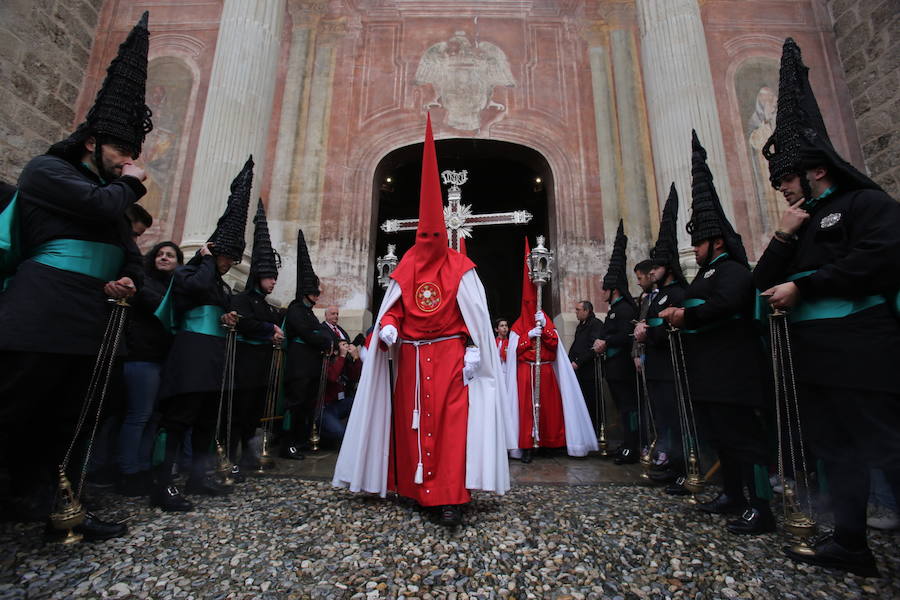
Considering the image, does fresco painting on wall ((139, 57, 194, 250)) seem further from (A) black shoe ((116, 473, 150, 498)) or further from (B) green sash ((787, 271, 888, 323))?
(B) green sash ((787, 271, 888, 323))

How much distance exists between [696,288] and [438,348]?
6.20 feet

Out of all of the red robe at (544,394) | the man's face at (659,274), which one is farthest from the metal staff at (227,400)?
the man's face at (659,274)

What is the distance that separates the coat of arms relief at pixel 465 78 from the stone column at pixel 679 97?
251 centimetres

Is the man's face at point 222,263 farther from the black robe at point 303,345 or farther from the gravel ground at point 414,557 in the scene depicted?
the gravel ground at point 414,557

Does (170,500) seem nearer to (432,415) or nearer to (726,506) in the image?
(432,415)

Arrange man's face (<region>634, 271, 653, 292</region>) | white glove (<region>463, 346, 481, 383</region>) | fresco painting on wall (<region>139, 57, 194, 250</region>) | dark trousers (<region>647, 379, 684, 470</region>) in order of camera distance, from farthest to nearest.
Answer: fresco painting on wall (<region>139, 57, 194, 250</region>) < man's face (<region>634, 271, 653, 292</region>) < dark trousers (<region>647, 379, 684, 470</region>) < white glove (<region>463, 346, 481, 383</region>)

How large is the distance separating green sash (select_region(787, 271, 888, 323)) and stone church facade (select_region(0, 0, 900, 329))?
454 centimetres

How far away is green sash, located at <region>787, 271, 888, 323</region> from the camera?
2033 millimetres

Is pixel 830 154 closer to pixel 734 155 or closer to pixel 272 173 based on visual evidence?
pixel 734 155

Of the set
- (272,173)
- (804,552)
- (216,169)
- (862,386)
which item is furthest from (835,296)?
(272,173)

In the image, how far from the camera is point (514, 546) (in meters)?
2.33

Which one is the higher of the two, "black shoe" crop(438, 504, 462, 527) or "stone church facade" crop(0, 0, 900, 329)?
"stone church facade" crop(0, 0, 900, 329)

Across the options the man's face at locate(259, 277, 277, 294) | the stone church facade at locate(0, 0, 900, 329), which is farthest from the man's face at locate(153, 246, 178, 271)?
the stone church facade at locate(0, 0, 900, 329)

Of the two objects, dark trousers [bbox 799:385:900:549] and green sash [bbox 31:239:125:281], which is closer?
dark trousers [bbox 799:385:900:549]
